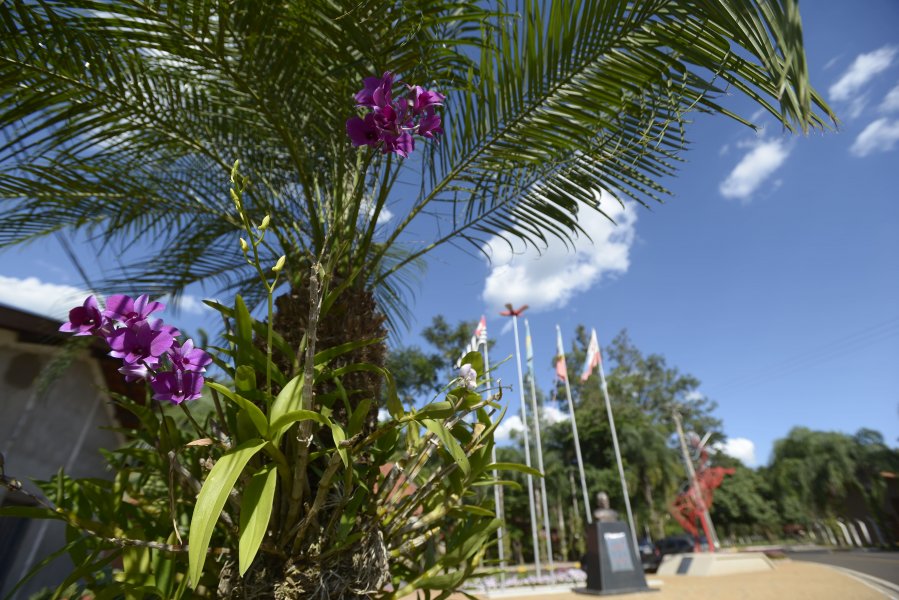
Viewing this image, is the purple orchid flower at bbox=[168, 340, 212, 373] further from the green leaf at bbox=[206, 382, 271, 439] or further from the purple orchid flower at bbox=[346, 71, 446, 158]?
the purple orchid flower at bbox=[346, 71, 446, 158]

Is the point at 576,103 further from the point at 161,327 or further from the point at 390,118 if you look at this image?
the point at 161,327

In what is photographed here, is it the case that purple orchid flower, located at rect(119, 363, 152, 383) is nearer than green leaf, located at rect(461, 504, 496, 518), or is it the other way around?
purple orchid flower, located at rect(119, 363, 152, 383)

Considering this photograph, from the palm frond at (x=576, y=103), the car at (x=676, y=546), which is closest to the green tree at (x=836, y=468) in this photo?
the car at (x=676, y=546)

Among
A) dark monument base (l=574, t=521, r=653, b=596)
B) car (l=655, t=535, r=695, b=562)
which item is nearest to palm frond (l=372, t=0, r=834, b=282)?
dark monument base (l=574, t=521, r=653, b=596)

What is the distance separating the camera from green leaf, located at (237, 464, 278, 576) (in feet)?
2.91

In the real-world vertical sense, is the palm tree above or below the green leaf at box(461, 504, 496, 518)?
above

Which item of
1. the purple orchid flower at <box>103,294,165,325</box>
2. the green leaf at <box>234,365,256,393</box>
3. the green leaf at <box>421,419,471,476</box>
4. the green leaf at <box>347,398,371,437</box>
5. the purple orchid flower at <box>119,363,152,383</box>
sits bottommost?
the green leaf at <box>421,419,471,476</box>

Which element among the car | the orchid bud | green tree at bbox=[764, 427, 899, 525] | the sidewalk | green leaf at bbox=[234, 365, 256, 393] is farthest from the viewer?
green tree at bbox=[764, 427, 899, 525]

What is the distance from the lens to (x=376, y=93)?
1238 millimetres

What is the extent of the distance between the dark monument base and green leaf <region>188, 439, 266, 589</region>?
31.9 feet

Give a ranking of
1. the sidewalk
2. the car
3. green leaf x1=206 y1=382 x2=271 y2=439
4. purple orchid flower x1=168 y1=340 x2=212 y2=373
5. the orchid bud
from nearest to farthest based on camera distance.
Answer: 1. green leaf x1=206 y1=382 x2=271 y2=439
2. purple orchid flower x1=168 y1=340 x2=212 y2=373
3. the orchid bud
4. the sidewalk
5. the car

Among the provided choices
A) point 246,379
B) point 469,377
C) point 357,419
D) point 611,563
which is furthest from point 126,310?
point 611,563

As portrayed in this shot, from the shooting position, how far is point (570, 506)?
2336 cm

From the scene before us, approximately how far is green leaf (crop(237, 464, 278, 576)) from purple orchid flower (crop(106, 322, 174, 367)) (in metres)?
0.37
